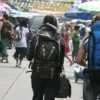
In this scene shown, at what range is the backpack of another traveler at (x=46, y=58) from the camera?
725 cm

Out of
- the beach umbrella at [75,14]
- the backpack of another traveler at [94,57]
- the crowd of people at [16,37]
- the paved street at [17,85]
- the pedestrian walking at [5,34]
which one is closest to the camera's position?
the backpack of another traveler at [94,57]

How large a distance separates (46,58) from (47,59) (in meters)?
0.02

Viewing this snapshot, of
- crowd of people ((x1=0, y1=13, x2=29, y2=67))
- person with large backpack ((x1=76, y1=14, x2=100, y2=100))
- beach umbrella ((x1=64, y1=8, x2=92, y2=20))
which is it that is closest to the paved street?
crowd of people ((x1=0, y1=13, x2=29, y2=67))

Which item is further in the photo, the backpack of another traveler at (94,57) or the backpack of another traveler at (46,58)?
the backpack of another traveler at (46,58)

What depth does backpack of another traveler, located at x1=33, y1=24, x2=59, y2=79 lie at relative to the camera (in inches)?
285

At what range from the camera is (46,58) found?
23.8ft

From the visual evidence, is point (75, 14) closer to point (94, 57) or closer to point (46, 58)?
point (46, 58)

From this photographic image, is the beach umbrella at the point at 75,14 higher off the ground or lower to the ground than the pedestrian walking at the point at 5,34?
lower

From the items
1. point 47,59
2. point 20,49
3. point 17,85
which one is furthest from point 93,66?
point 20,49

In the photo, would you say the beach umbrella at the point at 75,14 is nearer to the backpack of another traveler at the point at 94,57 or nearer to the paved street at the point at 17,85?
the paved street at the point at 17,85

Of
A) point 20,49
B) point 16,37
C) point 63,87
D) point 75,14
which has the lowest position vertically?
point 75,14

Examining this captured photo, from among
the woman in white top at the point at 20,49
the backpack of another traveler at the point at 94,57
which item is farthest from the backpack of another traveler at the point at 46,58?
the woman in white top at the point at 20,49

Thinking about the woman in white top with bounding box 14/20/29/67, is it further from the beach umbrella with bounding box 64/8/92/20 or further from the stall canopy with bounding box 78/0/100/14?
the beach umbrella with bounding box 64/8/92/20

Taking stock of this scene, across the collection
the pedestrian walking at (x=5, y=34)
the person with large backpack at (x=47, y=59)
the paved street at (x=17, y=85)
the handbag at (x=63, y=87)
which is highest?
the person with large backpack at (x=47, y=59)
